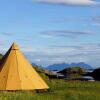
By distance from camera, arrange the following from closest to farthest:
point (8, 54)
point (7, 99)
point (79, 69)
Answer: point (7, 99), point (8, 54), point (79, 69)

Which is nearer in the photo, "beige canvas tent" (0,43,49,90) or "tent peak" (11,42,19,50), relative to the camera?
"beige canvas tent" (0,43,49,90)

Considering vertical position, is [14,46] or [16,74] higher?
[14,46]

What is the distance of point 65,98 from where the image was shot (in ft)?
95.3

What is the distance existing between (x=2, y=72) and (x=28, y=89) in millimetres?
2460

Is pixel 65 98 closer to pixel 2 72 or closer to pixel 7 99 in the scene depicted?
pixel 7 99

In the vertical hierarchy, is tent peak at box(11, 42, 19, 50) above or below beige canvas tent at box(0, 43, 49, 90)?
above

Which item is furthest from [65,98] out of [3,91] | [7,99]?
[3,91]

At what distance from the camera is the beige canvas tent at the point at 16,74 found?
3403 centimetres

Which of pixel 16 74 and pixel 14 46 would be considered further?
pixel 14 46

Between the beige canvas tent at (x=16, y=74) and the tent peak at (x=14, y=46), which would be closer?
the beige canvas tent at (x=16, y=74)

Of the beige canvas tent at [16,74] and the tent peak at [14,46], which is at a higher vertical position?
the tent peak at [14,46]

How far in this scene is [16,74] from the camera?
113ft

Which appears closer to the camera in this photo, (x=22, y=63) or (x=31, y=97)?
(x=31, y=97)

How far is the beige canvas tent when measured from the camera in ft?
112
